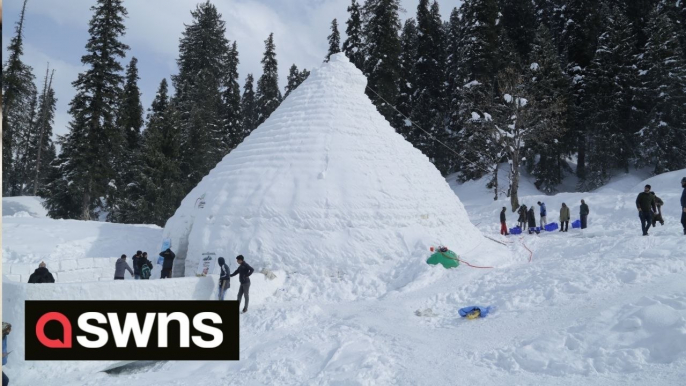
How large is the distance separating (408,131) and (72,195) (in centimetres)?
2306

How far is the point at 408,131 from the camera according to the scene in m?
31.6

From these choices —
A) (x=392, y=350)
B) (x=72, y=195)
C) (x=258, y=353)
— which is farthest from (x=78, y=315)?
(x=72, y=195)

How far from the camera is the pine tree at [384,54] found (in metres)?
28.1

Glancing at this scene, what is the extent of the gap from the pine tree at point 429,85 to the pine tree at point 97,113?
20.9 meters

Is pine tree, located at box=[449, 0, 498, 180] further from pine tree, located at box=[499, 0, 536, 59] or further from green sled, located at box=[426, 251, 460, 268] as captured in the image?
green sled, located at box=[426, 251, 460, 268]

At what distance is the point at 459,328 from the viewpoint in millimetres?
6855

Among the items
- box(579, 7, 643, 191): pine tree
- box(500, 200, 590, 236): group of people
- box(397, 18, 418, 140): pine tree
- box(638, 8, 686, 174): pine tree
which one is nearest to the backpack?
box(500, 200, 590, 236): group of people

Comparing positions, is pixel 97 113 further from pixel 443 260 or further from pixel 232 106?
pixel 443 260

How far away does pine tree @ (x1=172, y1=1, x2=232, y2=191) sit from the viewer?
27969mm

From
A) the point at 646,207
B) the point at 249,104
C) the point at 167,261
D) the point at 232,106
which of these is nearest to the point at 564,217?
the point at 646,207

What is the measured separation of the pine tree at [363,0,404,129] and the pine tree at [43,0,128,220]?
51.4 ft

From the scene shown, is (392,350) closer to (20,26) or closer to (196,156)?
(196,156)

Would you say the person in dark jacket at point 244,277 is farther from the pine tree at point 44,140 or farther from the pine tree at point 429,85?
the pine tree at point 44,140

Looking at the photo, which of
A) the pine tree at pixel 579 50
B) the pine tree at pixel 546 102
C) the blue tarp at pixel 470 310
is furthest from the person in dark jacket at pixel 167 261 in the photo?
the pine tree at pixel 579 50
